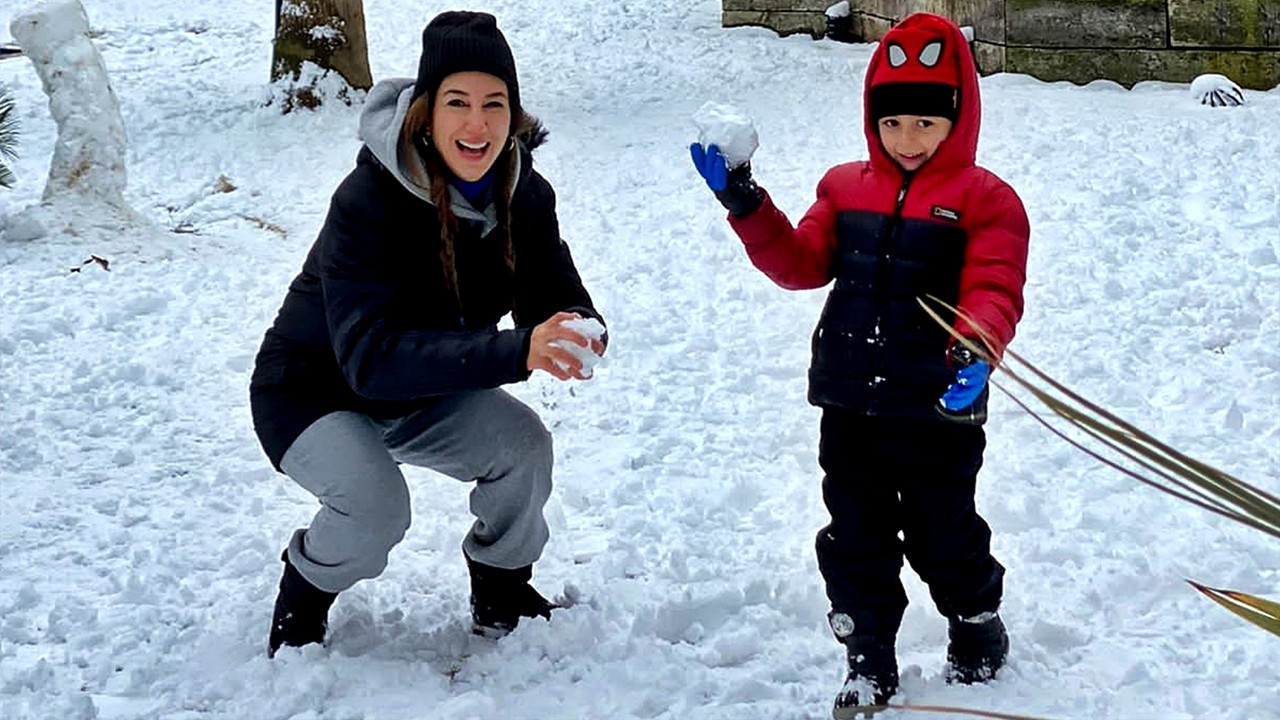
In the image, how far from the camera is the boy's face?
9.74 feet

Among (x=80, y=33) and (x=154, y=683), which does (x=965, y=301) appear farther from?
(x=80, y=33)

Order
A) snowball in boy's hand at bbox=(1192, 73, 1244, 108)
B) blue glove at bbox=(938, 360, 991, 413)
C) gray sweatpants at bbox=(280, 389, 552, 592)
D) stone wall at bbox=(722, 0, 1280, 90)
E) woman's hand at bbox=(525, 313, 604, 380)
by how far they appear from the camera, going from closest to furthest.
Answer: blue glove at bbox=(938, 360, 991, 413) < woman's hand at bbox=(525, 313, 604, 380) < gray sweatpants at bbox=(280, 389, 552, 592) < snowball in boy's hand at bbox=(1192, 73, 1244, 108) < stone wall at bbox=(722, 0, 1280, 90)

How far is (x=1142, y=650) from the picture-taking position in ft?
11.0

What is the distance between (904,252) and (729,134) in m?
0.45

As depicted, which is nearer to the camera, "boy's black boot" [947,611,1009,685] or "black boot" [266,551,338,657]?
"boy's black boot" [947,611,1009,685]

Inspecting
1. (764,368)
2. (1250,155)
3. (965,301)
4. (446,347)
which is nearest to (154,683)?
(446,347)

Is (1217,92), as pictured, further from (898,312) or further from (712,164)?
(712,164)

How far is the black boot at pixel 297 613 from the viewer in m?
3.35

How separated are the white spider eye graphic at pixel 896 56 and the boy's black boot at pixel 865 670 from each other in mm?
1178

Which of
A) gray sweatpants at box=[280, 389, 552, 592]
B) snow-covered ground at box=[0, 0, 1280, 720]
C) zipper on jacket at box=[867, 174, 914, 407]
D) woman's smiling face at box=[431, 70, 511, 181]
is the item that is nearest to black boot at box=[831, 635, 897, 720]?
snow-covered ground at box=[0, 0, 1280, 720]

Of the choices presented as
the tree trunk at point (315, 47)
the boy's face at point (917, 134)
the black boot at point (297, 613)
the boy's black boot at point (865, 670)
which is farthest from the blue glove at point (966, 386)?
the tree trunk at point (315, 47)

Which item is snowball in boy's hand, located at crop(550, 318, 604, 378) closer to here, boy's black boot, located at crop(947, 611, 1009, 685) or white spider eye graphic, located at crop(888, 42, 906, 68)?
white spider eye graphic, located at crop(888, 42, 906, 68)

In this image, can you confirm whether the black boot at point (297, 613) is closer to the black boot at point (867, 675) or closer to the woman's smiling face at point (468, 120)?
the woman's smiling face at point (468, 120)

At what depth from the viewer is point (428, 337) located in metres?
2.97
